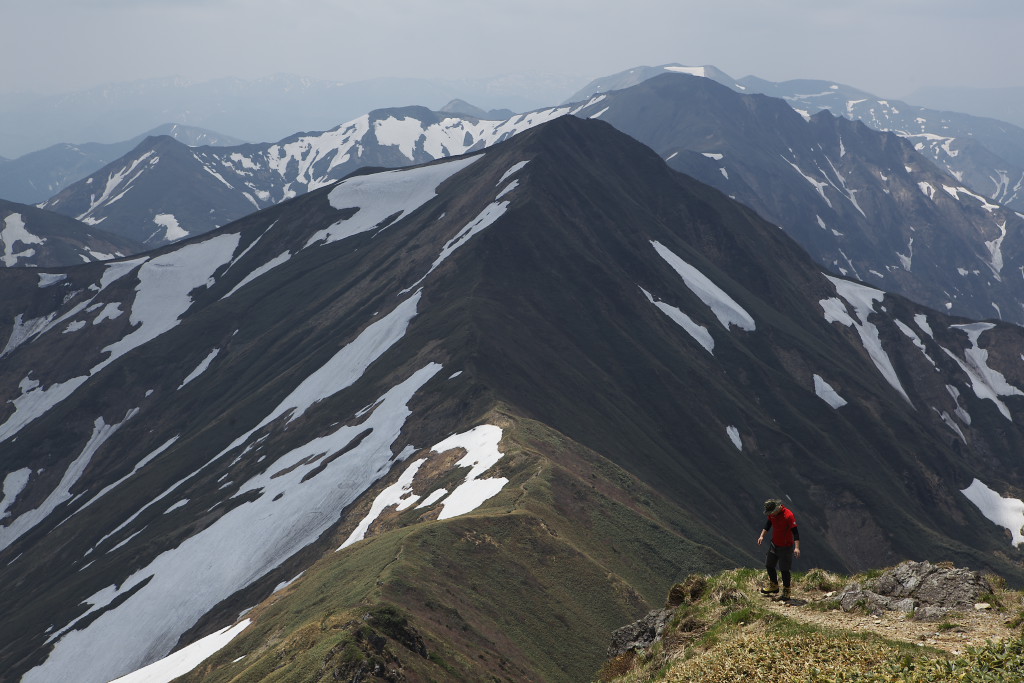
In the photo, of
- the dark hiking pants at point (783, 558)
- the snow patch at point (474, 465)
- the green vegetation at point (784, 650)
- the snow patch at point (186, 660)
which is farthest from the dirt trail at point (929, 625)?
the snow patch at point (186, 660)

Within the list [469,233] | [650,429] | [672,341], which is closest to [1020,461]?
[672,341]

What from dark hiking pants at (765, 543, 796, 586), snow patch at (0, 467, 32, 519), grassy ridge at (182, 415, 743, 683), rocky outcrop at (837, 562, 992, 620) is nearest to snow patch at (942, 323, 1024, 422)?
grassy ridge at (182, 415, 743, 683)

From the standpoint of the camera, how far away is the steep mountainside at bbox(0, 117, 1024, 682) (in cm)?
5516

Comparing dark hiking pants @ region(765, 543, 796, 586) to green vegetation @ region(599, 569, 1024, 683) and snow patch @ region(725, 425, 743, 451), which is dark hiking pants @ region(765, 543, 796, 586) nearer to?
green vegetation @ region(599, 569, 1024, 683)

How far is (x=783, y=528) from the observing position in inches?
920

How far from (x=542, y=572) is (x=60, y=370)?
15679 centimetres

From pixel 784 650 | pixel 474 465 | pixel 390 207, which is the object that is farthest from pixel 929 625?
pixel 390 207

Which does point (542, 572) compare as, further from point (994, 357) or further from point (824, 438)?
point (994, 357)

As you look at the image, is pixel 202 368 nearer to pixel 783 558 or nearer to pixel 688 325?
pixel 688 325

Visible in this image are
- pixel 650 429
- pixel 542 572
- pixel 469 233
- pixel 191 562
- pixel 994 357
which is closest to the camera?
pixel 542 572

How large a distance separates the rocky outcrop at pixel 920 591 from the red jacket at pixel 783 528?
215 cm

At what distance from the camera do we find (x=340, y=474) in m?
86.5

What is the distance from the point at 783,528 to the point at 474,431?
57.8 metres

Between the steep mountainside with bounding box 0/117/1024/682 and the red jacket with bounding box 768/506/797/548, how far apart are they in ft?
64.5
